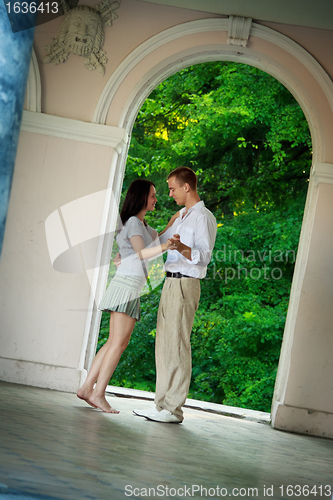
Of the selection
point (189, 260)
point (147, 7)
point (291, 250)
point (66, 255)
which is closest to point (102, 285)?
point (66, 255)

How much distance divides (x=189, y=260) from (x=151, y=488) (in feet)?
6.42

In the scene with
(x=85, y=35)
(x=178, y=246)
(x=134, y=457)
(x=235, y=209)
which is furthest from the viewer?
(x=235, y=209)

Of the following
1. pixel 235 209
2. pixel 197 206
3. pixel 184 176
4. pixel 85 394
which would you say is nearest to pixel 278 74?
pixel 184 176

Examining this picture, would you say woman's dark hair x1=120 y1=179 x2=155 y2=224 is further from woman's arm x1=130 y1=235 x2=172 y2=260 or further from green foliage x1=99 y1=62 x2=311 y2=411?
green foliage x1=99 y1=62 x2=311 y2=411

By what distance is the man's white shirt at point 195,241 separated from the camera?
350 centimetres

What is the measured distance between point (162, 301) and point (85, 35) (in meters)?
2.42

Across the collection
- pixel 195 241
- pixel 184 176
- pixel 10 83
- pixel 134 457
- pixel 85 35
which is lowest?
pixel 134 457

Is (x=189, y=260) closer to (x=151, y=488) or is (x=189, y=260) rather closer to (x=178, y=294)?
(x=178, y=294)

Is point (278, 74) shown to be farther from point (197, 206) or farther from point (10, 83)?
point (10, 83)

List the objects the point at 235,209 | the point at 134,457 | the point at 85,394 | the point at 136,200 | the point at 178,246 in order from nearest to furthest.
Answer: the point at 134,457 → the point at 178,246 → the point at 85,394 → the point at 136,200 → the point at 235,209

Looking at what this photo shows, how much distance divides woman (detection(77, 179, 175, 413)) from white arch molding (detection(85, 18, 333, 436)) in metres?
0.93

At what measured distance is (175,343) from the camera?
11.6ft

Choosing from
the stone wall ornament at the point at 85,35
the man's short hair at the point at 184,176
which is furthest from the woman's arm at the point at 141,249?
the stone wall ornament at the point at 85,35

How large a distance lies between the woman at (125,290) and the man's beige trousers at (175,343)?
216 millimetres
